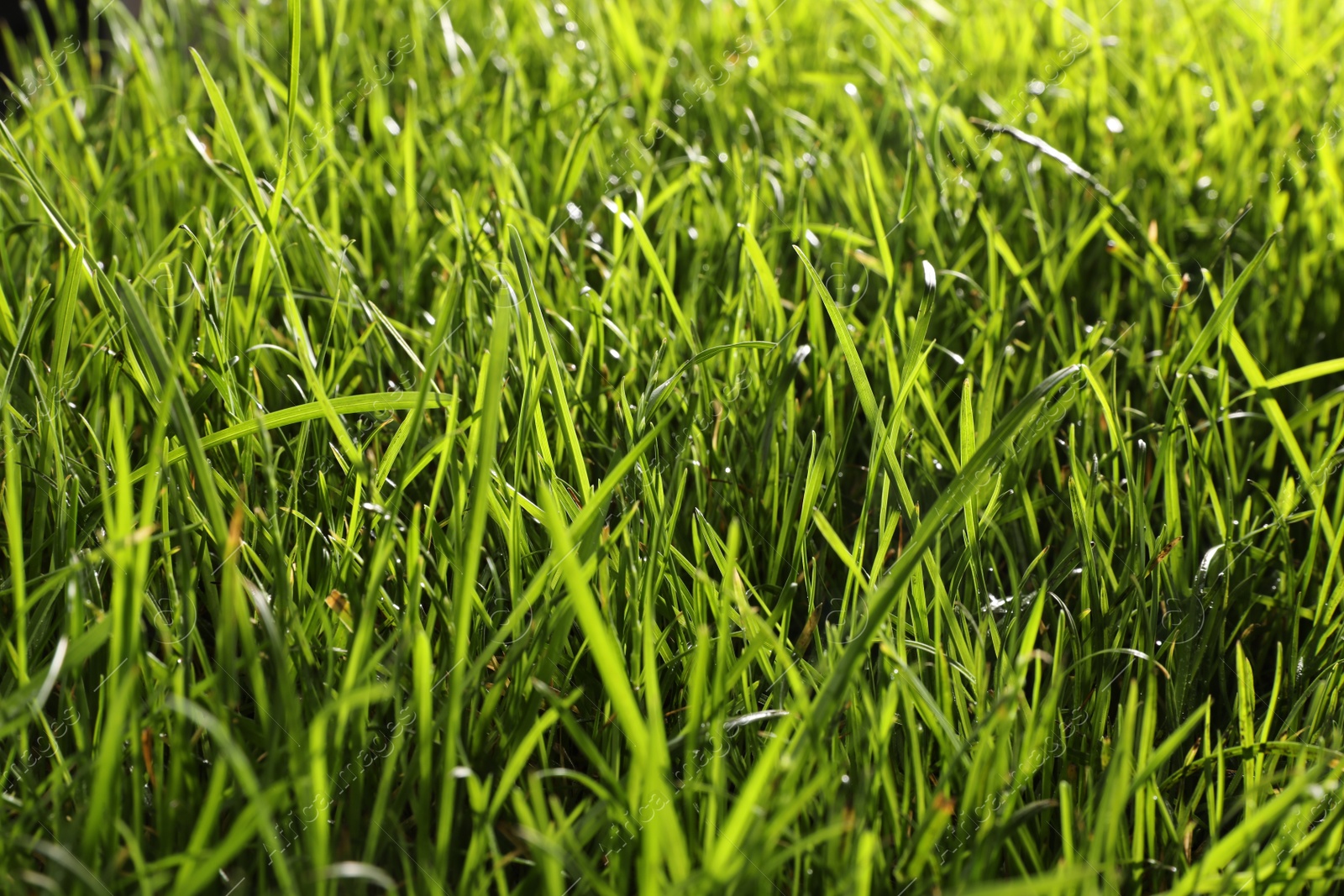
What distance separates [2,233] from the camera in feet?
3.03

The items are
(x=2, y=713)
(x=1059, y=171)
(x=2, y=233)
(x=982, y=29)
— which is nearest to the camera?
(x=2, y=713)

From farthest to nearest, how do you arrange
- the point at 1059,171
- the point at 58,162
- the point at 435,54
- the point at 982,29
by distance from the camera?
the point at 982,29
the point at 435,54
the point at 1059,171
the point at 58,162

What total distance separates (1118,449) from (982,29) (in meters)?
1.44

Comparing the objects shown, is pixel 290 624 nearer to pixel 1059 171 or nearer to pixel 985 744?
pixel 985 744

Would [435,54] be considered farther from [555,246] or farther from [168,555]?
[168,555]

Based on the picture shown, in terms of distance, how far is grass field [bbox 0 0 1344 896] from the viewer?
1.65ft

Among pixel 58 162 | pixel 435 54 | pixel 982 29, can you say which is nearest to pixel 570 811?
pixel 58 162

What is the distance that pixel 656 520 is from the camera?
0.63m

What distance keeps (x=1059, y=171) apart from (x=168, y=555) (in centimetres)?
116

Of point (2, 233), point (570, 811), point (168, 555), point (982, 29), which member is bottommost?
point (570, 811)

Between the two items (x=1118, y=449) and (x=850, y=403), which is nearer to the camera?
(x=1118, y=449)

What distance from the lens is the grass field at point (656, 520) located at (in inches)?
19.8

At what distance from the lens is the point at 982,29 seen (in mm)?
1902

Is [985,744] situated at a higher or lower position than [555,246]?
lower
